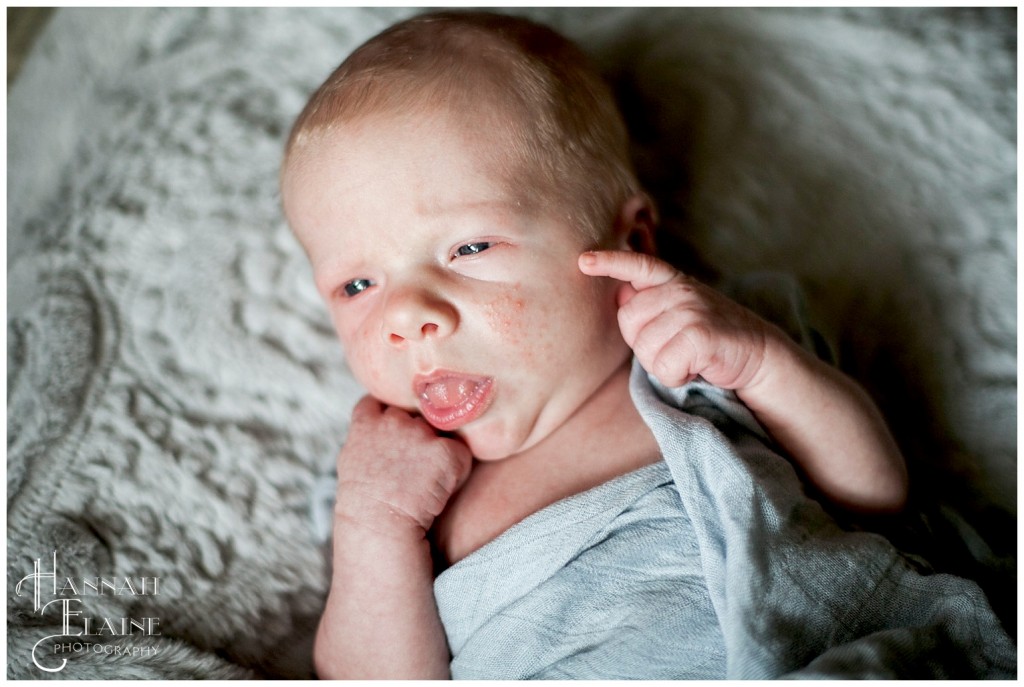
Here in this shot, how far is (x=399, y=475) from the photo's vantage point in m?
0.98

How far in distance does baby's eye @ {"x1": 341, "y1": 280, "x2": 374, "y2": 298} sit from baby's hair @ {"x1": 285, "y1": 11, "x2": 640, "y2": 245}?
0.17m

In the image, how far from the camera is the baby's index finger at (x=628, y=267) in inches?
34.8

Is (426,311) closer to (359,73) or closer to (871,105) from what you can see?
(359,73)

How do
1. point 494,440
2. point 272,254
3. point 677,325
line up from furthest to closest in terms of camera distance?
point 272,254
point 494,440
point 677,325

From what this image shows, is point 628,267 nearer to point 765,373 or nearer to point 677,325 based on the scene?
point 677,325

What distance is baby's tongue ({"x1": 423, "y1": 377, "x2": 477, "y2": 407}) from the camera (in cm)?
93

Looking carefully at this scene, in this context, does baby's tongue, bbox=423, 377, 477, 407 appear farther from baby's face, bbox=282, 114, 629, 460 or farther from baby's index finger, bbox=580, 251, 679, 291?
baby's index finger, bbox=580, 251, 679, 291

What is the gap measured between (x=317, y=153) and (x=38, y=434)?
1.63 feet

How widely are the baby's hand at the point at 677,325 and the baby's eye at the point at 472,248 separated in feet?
0.36

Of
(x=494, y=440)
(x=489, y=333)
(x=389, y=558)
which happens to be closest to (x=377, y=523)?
(x=389, y=558)

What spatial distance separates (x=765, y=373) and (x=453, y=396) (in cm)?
35

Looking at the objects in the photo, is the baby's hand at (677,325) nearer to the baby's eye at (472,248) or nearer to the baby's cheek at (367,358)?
the baby's eye at (472,248)

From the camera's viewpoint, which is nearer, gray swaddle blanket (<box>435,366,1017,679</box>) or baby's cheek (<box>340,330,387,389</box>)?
gray swaddle blanket (<box>435,366,1017,679</box>)

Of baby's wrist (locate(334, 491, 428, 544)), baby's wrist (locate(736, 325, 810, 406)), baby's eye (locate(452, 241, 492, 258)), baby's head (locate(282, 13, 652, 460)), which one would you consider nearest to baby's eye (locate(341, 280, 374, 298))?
baby's head (locate(282, 13, 652, 460))
